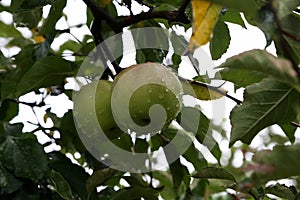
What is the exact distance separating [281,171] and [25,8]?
0.80 meters

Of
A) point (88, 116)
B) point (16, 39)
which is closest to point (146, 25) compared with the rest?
point (88, 116)

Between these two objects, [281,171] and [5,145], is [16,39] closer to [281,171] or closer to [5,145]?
[5,145]

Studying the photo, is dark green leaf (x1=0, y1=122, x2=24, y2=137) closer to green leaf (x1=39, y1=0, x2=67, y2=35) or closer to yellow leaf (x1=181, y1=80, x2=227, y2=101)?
green leaf (x1=39, y1=0, x2=67, y2=35)

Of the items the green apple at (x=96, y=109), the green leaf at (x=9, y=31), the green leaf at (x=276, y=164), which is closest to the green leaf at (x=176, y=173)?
the green apple at (x=96, y=109)

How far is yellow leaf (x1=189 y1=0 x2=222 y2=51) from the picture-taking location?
2.77 ft

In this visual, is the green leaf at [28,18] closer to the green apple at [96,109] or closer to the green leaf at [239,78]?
the green apple at [96,109]

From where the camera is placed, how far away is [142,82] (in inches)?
45.3

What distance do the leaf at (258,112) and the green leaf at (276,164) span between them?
0.29 m

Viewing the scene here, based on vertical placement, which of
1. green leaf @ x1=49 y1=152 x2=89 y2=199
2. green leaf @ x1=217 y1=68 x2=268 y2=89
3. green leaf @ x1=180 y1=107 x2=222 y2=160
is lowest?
green leaf @ x1=49 y1=152 x2=89 y2=199

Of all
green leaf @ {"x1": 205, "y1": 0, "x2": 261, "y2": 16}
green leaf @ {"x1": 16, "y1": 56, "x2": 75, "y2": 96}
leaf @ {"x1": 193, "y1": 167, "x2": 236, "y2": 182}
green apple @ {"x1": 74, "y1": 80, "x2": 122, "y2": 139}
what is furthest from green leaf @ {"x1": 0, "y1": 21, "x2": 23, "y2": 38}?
green leaf @ {"x1": 205, "y1": 0, "x2": 261, "y2": 16}

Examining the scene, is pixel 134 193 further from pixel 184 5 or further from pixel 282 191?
pixel 184 5

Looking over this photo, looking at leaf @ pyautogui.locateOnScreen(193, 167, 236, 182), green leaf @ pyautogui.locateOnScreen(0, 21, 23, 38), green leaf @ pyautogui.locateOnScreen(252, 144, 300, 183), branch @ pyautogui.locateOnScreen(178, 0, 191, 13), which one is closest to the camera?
green leaf @ pyautogui.locateOnScreen(252, 144, 300, 183)

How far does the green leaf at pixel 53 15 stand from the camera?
150cm

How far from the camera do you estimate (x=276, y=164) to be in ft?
2.28
